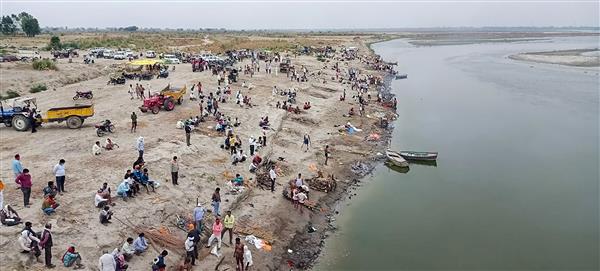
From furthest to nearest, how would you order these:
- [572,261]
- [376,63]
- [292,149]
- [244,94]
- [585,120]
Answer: [376,63]
[585,120]
[244,94]
[292,149]
[572,261]

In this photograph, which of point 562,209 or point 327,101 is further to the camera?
point 327,101

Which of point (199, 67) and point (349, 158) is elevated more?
point (199, 67)

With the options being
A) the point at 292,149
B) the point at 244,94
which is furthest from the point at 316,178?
the point at 244,94

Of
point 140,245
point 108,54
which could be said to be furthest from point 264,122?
point 108,54

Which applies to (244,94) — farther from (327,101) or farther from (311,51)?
(311,51)

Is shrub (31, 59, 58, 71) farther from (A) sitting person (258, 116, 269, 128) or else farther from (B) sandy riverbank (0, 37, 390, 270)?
(A) sitting person (258, 116, 269, 128)

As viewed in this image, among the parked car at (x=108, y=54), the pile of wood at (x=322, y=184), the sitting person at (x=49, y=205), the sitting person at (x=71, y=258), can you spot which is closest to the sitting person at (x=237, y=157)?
the pile of wood at (x=322, y=184)

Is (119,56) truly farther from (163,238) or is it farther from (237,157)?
(163,238)
